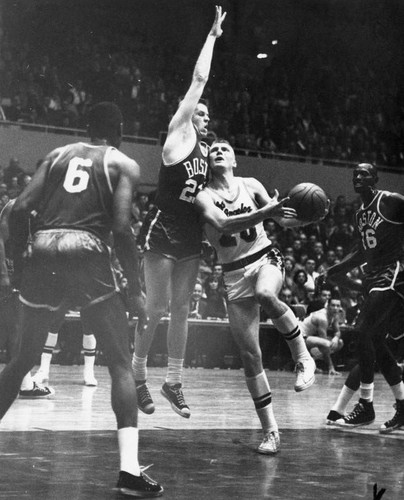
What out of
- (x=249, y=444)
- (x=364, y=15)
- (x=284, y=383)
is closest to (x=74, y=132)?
(x=284, y=383)

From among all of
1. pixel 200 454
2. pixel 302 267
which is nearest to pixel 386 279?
pixel 200 454

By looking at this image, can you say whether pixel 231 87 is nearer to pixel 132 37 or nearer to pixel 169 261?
pixel 132 37

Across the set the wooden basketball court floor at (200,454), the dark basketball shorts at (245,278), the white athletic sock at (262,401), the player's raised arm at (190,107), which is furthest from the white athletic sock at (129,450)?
the player's raised arm at (190,107)

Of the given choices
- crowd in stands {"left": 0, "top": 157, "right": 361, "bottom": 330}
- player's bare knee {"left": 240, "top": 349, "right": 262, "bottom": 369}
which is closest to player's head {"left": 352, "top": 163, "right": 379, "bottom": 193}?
player's bare knee {"left": 240, "top": 349, "right": 262, "bottom": 369}

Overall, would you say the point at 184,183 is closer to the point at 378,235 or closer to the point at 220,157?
the point at 220,157

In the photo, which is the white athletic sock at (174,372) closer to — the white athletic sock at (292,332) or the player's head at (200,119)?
the white athletic sock at (292,332)

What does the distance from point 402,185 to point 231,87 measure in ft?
14.2

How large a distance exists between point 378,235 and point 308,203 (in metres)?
1.51

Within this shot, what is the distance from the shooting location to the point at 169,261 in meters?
6.38

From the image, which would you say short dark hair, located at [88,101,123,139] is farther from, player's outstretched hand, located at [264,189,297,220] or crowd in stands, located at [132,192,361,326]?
crowd in stands, located at [132,192,361,326]

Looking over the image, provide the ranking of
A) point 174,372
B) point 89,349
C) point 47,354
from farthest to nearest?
point 89,349 < point 47,354 < point 174,372

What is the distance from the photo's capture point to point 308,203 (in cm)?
588

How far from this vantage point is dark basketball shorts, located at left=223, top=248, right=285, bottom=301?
6055mm

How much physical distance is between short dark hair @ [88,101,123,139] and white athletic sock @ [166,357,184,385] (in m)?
2.32
